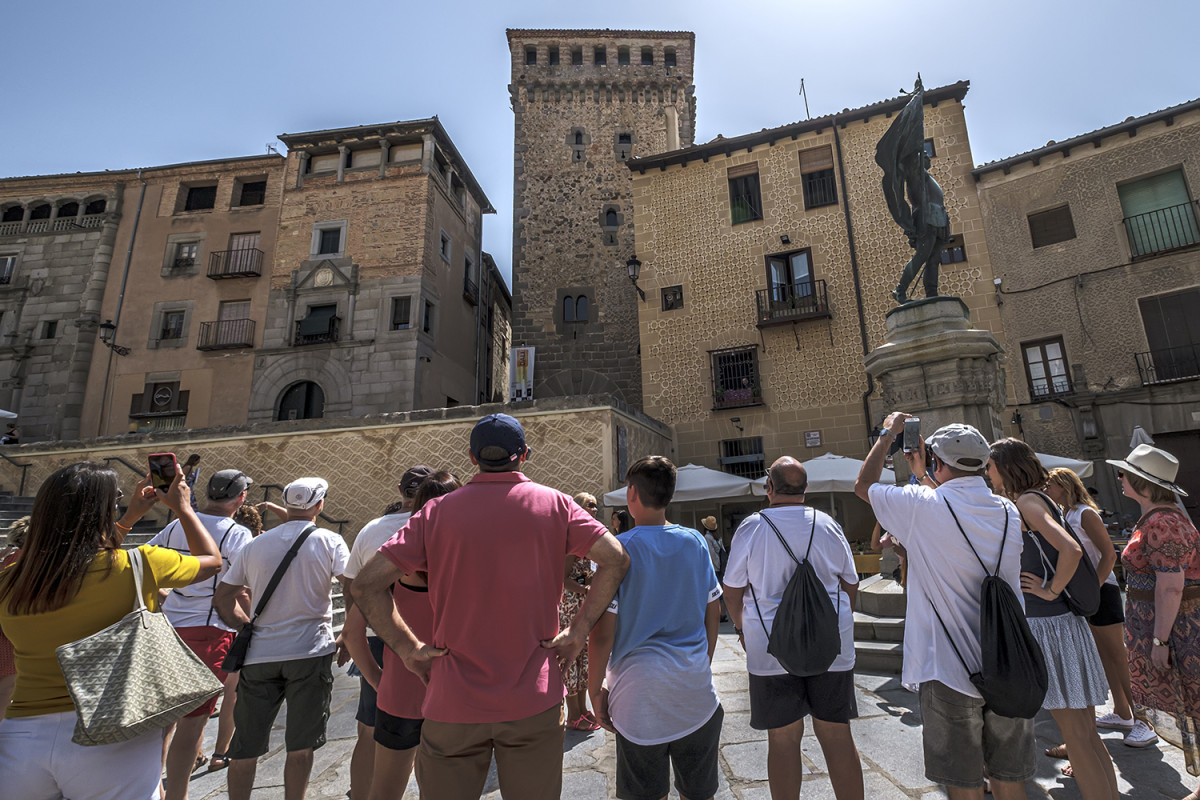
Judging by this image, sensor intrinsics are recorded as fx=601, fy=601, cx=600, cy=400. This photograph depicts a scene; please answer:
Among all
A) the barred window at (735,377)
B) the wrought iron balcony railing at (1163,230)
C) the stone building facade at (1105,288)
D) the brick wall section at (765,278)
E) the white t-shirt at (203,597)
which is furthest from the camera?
the barred window at (735,377)

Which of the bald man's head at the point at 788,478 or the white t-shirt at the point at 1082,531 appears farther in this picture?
the white t-shirt at the point at 1082,531

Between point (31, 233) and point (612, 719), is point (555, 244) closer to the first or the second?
point (31, 233)

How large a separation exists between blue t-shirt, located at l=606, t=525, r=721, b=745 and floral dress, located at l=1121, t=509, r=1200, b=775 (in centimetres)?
248

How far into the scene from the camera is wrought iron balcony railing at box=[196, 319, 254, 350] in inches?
752

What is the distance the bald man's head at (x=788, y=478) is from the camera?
2857mm

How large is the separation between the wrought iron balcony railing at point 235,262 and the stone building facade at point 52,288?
412cm

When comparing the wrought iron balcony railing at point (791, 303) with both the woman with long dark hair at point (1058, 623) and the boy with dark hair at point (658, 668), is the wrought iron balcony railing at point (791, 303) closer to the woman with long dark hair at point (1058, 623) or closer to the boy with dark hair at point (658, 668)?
the woman with long dark hair at point (1058, 623)

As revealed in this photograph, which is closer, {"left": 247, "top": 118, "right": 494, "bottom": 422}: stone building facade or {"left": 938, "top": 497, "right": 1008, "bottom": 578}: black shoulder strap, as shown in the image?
{"left": 938, "top": 497, "right": 1008, "bottom": 578}: black shoulder strap

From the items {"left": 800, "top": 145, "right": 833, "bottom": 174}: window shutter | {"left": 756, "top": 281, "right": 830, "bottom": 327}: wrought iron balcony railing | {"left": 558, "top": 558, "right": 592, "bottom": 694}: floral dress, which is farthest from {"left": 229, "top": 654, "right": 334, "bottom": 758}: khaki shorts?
{"left": 800, "top": 145, "right": 833, "bottom": 174}: window shutter

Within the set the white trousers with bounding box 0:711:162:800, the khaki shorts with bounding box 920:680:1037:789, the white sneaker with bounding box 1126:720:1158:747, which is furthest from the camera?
the white sneaker with bounding box 1126:720:1158:747

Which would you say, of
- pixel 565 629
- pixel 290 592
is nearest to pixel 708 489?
pixel 290 592

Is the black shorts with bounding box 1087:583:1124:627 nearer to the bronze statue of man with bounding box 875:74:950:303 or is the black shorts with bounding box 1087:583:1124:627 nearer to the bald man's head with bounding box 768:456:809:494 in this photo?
the bald man's head with bounding box 768:456:809:494

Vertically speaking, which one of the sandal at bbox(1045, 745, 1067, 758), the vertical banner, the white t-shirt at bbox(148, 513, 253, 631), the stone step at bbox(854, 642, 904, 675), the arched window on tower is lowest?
the sandal at bbox(1045, 745, 1067, 758)

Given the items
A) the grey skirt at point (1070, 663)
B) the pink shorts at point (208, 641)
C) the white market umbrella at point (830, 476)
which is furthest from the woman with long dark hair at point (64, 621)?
the white market umbrella at point (830, 476)
